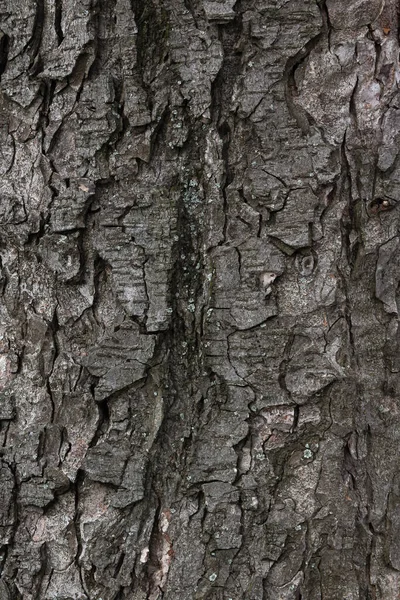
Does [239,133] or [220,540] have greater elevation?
[239,133]

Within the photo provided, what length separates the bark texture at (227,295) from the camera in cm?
151

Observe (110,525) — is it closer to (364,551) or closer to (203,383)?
(203,383)

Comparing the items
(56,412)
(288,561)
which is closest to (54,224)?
(56,412)

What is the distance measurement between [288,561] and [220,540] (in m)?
0.14

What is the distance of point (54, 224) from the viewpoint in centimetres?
155

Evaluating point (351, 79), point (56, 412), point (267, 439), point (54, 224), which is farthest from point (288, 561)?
point (351, 79)

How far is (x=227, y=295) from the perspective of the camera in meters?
1.52

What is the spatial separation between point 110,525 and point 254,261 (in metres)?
0.62

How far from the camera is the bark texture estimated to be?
1.51m

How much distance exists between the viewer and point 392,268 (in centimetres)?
152

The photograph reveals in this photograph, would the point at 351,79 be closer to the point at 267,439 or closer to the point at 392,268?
the point at 392,268

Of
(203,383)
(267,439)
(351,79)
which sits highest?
(351,79)

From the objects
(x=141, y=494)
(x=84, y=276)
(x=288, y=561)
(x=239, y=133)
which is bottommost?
(x=288, y=561)

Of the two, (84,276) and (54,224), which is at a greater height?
(54,224)
